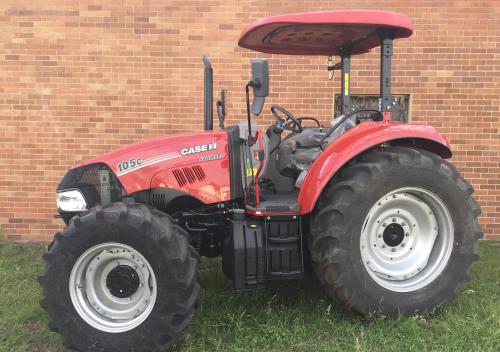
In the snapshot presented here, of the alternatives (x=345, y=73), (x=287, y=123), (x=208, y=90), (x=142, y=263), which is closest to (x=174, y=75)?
(x=208, y=90)

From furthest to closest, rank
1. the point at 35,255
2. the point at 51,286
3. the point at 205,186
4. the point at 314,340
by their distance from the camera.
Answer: the point at 35,255 < the point at 205,186 < the point at 314,340 < the point at 51,286

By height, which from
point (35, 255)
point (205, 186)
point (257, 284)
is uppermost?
point (205, 186)

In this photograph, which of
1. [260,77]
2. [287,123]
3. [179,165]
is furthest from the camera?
[287,123]

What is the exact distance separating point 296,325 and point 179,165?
1.47 metres

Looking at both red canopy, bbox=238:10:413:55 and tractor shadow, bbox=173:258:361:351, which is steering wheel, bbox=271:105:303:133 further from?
tractor shadow, bbox=173:258:361:351

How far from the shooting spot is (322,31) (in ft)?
11.3

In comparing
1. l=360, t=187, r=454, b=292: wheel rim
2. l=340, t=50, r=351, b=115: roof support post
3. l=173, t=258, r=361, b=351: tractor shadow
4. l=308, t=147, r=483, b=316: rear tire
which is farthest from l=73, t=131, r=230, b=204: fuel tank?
l=340, t=50, r=351, b=115: roof support post

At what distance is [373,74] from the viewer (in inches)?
216

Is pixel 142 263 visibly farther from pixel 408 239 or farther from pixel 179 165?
pixel 408 239

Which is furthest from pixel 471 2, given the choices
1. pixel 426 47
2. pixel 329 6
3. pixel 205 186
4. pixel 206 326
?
pixel 206 326

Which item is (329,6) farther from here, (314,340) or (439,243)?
(314,340)

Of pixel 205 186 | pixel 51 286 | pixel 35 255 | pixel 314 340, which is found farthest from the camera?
pixel 35 255

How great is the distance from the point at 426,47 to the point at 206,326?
169 inches

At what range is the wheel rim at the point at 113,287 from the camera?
9.53ft
